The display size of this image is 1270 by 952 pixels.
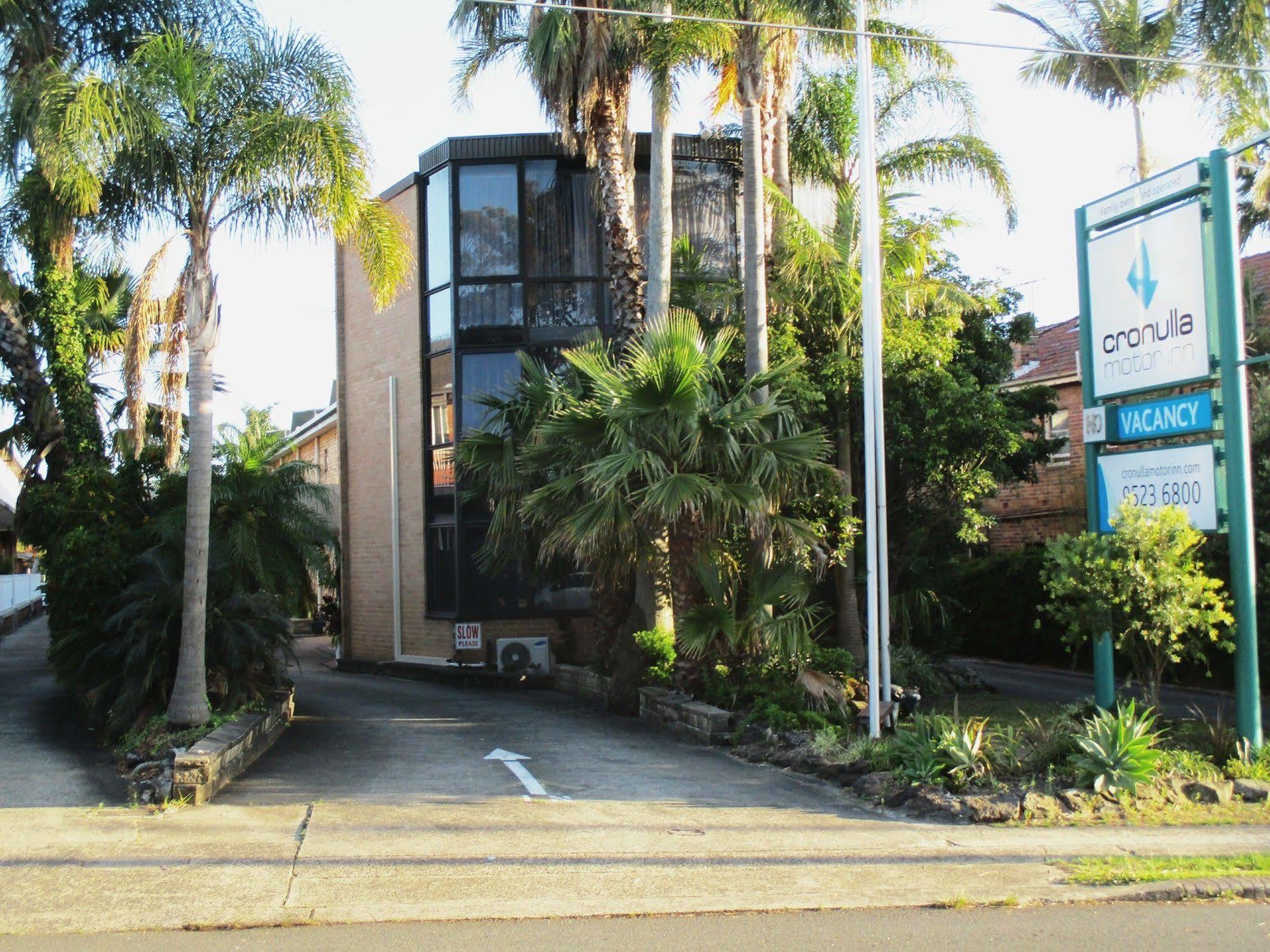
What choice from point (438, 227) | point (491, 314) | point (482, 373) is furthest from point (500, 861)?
point (438, 227)

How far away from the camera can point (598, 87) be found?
55.2 feet

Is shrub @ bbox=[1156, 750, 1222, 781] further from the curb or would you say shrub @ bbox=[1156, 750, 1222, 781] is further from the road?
the road

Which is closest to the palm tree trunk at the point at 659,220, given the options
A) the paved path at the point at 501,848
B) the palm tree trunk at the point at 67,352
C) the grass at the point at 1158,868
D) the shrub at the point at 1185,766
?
the paved path at the point at 501,848

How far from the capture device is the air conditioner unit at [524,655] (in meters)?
20.7

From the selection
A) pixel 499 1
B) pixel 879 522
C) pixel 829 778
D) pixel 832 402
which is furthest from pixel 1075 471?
pixel 499 1

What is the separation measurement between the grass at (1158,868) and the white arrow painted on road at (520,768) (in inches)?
178

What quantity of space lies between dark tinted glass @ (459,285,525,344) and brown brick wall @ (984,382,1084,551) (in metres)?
10.6

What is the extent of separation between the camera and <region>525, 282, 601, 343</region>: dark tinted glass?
21.0 metres

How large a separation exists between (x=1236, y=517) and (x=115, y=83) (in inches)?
451

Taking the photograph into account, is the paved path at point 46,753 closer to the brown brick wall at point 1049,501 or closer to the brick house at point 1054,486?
the brick house at point 1054,486

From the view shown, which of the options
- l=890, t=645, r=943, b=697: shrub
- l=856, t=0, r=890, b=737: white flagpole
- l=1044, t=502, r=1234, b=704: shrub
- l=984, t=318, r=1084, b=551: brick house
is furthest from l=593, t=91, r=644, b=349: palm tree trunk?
l=984, t=318, r=1084, b=551: brick house

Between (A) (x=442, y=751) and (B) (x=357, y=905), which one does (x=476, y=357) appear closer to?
(A) (x=442, y=751)

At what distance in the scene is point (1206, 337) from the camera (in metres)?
10.9

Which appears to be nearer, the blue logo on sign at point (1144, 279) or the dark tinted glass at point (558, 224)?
the blue logo on sign at point (1144, 279)
